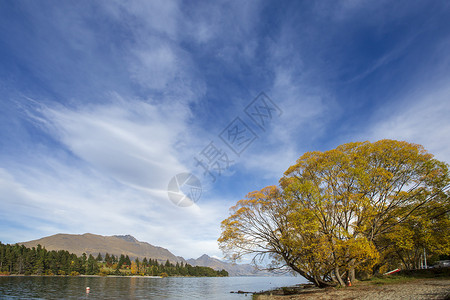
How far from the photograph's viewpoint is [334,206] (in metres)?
26.0

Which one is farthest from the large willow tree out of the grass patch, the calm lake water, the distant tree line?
the distant tree line

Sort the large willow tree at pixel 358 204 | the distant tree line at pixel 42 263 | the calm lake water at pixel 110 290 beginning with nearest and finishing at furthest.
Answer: the large willow tree at pixel 358 204 < the calm lake water at pixel 110 290 < the distant tree line at pixel 42 263

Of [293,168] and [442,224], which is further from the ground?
[293,168]

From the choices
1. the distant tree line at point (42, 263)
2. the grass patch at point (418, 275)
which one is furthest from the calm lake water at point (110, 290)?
the distant tree line at point (42, 263)

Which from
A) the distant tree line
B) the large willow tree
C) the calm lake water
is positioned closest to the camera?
the large willow tree

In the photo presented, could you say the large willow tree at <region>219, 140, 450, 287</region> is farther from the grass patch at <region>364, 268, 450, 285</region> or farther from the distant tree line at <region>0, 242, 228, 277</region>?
the distant tree line at <region>0, 242, 228, 277</region>

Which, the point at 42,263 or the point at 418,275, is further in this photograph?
the point at 42,263

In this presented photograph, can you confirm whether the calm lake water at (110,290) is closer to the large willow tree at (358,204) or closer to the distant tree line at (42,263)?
the large willow tree at (358,204)

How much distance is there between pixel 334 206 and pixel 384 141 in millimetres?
8116

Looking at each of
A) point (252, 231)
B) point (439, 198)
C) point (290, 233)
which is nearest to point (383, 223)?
point (439, 198)

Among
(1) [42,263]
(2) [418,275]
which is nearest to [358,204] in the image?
(2) [418,275]

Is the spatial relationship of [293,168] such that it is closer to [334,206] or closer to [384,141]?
[334,206]

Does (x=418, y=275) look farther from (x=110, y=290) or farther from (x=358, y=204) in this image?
(x=110, y=290)

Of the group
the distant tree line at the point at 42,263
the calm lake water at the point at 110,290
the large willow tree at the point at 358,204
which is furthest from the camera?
the distant tree line at the point at 42,263
